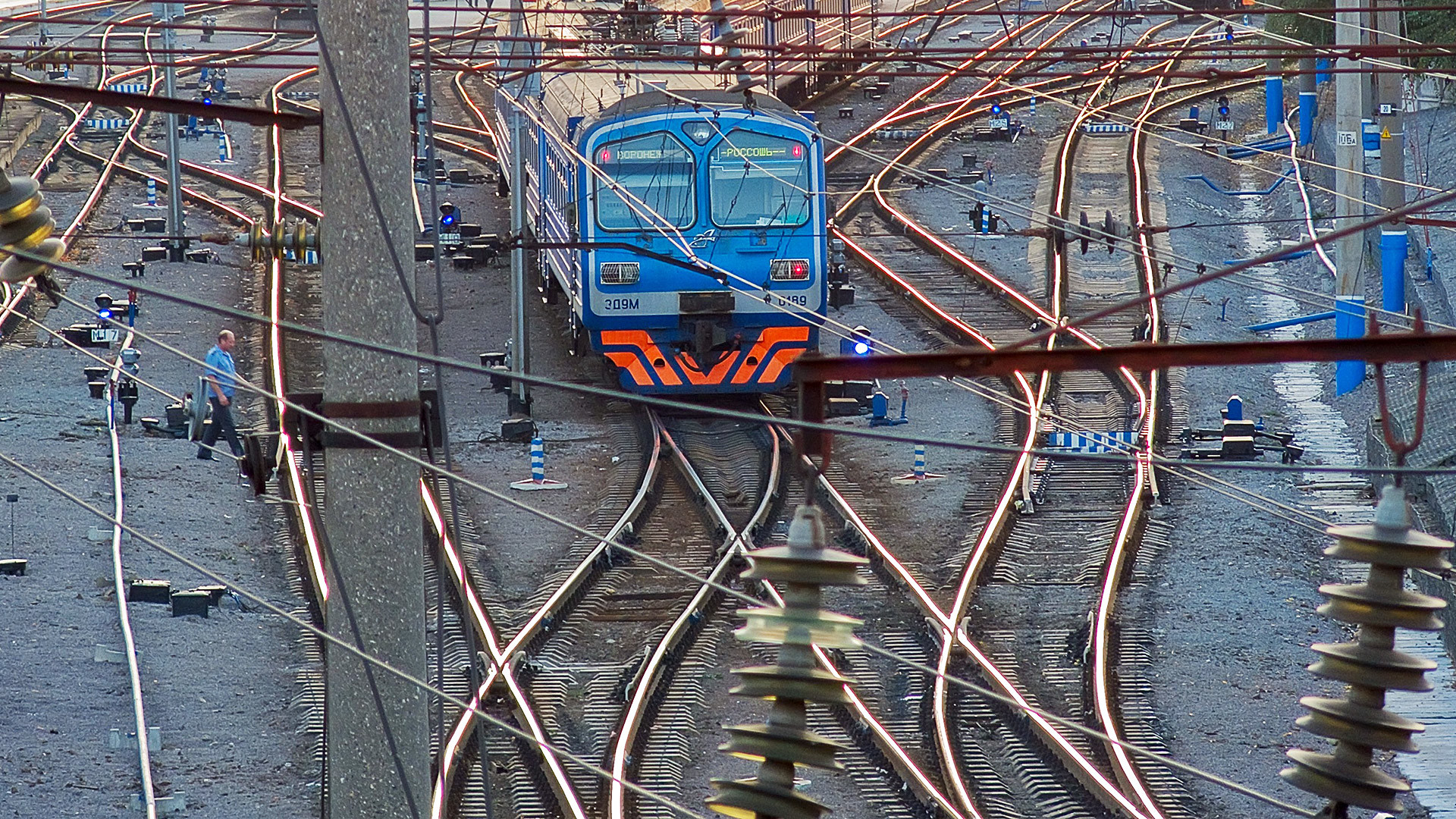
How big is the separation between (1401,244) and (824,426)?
15.8 meters

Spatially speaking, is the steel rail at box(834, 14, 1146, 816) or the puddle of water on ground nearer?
the steel rail at box(834, 14, 1146, 816)

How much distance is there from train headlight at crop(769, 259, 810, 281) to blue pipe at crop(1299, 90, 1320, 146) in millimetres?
12818

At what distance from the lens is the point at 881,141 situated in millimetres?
29828

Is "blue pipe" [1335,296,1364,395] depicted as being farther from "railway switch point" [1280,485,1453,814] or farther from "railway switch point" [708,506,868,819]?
"railway switch point" [708,506,868,819]

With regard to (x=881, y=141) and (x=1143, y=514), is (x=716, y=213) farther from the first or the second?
(x=881, y=141)

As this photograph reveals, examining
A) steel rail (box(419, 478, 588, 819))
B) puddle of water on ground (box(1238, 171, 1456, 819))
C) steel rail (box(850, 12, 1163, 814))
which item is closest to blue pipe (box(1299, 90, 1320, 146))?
puddle of water on ground (box(1238, 171, 1456, 819))

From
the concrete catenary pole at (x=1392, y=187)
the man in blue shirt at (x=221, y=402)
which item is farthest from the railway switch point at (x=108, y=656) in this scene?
the concrete catenary pole at (x=1392, y=187)

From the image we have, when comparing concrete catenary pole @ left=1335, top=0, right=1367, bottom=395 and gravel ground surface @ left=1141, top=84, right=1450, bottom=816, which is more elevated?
concrete catenary pole @ left=1335, top=0, right=1367, bottom=395

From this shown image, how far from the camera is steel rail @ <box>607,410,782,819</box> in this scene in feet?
32.3

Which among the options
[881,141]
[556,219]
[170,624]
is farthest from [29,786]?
[881,141]

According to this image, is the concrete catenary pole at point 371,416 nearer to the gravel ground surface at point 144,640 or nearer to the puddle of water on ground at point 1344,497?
the gravel ground surface at point 144,640

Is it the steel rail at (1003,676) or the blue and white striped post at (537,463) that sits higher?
the blue and white striped post at (537,463)

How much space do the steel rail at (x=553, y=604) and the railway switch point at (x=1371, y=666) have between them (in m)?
3.68

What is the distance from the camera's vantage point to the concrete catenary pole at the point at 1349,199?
1770 centimetres
